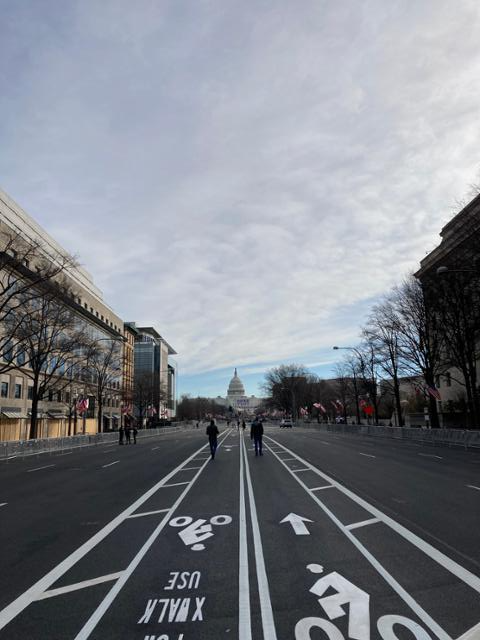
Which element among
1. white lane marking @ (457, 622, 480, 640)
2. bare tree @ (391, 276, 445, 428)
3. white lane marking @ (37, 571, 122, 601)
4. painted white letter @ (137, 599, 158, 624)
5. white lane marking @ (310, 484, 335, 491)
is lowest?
white lane marking @ (457, 622, 480, 640)

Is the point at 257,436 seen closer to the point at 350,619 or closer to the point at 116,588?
the point at 116,588

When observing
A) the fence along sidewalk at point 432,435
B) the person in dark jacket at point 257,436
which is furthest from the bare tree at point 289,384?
the person in dark jacket at point 257,436

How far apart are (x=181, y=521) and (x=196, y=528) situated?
672 millimetres

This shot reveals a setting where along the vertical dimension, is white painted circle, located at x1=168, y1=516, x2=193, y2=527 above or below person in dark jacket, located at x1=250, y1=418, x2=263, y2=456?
below

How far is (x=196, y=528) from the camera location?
8773 millimetres

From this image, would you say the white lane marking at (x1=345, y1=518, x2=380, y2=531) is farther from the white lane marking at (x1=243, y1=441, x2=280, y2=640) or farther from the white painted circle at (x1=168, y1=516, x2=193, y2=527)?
the white painted circle at (x1=168, y1=516, x2=193, y2=527)

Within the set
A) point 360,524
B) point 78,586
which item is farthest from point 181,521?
point 78,586

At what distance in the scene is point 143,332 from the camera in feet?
462

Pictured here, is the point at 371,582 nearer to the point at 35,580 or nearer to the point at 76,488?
the point at 35,580

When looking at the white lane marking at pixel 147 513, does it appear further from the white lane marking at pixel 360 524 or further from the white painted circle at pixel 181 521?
the white lane marking at pixel 360 524

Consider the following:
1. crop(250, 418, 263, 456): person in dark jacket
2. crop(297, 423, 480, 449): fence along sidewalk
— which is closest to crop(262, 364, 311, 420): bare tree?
crop(297, 423, 480, 449): fence along sidewalk

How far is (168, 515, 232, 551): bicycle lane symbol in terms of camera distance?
7.81m

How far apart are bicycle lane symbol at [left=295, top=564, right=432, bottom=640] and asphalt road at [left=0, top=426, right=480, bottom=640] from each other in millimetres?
19

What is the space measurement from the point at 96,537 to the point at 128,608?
3.44 m
